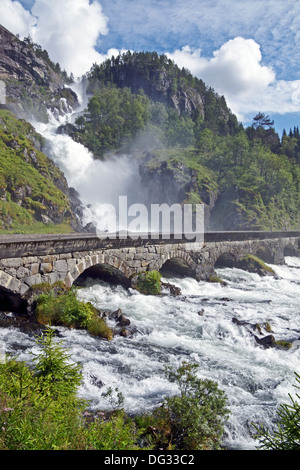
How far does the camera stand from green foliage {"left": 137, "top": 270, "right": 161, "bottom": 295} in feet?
55.5

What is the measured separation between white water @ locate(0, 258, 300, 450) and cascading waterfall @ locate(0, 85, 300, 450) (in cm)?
3

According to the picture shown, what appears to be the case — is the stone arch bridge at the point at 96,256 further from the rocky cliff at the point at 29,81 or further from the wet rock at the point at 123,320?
the rocky cliff at the point at 29,81

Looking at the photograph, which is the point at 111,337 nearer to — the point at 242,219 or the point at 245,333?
the point at 245,333

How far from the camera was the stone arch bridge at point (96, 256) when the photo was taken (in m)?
11.3

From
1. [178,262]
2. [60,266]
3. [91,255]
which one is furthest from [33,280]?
[178,262]

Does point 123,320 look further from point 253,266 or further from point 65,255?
point 253,266

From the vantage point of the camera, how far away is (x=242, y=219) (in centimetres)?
5875

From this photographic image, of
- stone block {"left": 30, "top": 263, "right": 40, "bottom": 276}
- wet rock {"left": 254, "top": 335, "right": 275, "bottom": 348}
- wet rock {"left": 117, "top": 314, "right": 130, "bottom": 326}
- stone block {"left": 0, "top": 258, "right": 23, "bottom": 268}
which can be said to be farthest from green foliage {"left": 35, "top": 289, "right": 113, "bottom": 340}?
wet rock {"left": 254, "top": 335, "right": 275, "bottom": 348}

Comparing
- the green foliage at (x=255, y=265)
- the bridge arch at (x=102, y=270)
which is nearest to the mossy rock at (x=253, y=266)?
the green foliage at (x=255, y=265)

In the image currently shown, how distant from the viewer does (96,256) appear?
14.7 meters

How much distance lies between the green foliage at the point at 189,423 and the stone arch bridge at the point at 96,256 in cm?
732

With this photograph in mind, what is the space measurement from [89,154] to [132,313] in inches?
2366

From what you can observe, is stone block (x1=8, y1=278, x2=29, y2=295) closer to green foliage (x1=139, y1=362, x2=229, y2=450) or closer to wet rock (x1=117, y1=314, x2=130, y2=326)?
wet rock (x1=117, y1=314, x2=130, y2=326)

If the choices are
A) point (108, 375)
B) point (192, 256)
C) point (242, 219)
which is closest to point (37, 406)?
point (108, 375)
